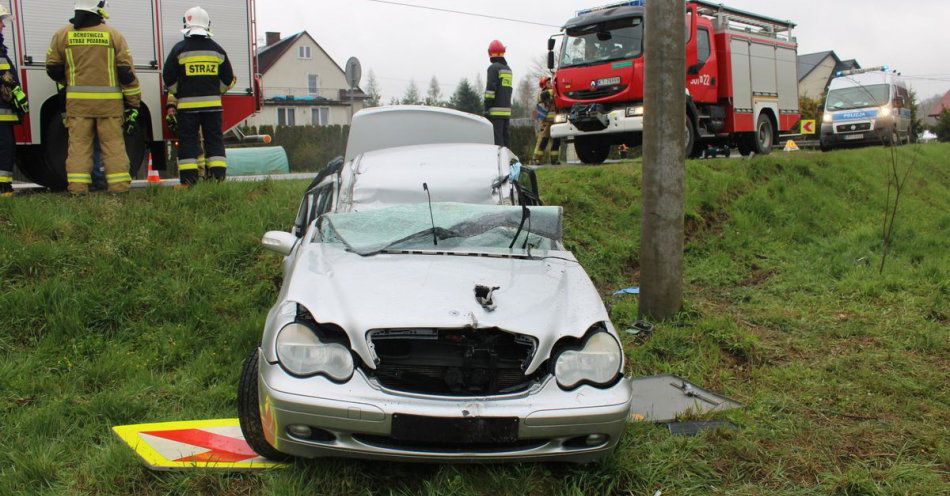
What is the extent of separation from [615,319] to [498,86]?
6.41 m

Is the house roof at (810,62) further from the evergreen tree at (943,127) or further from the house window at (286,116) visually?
the house window at (286,116)

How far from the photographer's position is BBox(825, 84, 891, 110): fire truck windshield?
2169 centimetres

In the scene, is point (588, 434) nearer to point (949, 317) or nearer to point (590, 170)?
point (949, 317)

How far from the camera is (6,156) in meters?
6.75

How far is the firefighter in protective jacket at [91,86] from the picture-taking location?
22.1 feet

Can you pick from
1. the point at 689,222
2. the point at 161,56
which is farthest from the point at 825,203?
the point at 161,56

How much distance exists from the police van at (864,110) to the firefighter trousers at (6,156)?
795 inches

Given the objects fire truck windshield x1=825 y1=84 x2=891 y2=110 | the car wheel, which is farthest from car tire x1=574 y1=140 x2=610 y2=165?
fire truck windshield x1=825 y1=84 x2=891 y2=110

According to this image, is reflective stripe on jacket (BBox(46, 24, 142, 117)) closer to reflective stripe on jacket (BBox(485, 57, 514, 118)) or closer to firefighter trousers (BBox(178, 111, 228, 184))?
firefighter trousers (BBox(178, 111, 228, 184))

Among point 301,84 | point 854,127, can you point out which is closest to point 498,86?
point 854,127

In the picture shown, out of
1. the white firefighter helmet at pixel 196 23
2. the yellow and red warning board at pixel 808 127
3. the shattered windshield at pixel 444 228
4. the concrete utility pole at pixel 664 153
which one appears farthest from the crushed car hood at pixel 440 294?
the yellow and red warning board at pixel 808 127

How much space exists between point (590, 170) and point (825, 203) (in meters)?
3.71

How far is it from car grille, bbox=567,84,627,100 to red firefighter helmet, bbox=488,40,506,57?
53.0 inches

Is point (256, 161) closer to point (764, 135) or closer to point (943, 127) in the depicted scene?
point (764, 135)
